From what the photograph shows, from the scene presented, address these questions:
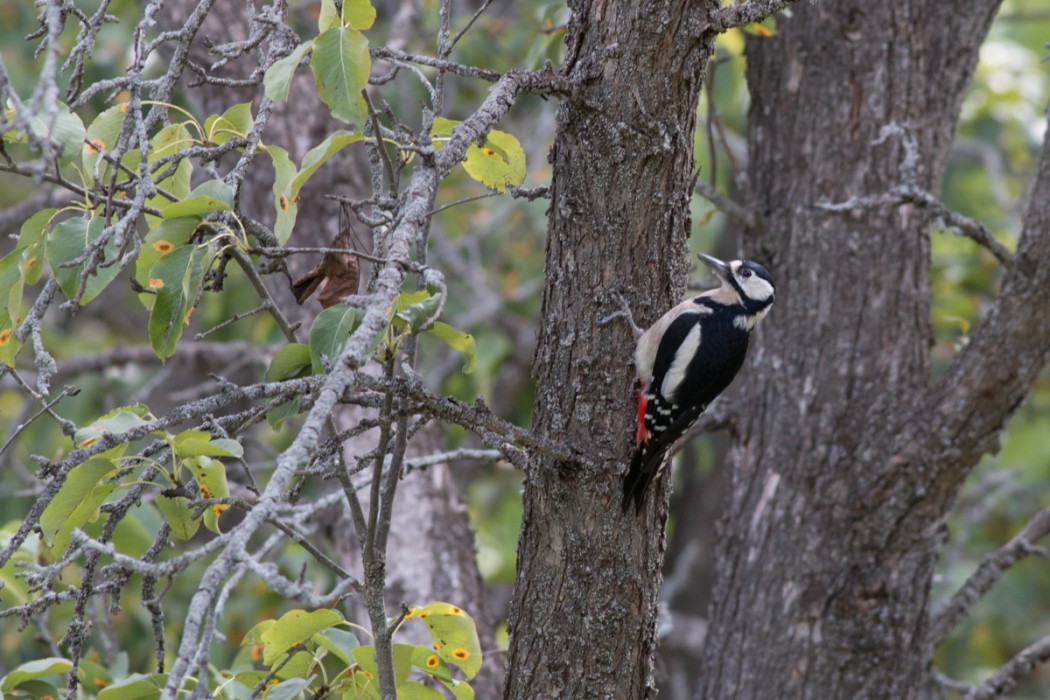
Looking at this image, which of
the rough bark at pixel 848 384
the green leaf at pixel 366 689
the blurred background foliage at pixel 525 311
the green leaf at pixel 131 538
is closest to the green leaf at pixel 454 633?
the green leaf at pixel 366 689

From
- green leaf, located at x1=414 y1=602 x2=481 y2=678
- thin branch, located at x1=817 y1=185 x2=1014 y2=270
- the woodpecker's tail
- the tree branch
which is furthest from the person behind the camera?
the tree branch

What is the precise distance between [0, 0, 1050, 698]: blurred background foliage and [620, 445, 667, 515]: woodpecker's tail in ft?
7.33

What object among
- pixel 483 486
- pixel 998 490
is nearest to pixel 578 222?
pixel 998 490

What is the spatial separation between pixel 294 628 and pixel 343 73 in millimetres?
999

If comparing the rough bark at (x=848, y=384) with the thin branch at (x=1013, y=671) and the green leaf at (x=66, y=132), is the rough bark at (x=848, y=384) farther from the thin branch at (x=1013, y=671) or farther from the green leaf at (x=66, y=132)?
the green leaf at (x=66, y=132)

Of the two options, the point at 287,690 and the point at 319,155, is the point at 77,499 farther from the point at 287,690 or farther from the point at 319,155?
the point at 319,155

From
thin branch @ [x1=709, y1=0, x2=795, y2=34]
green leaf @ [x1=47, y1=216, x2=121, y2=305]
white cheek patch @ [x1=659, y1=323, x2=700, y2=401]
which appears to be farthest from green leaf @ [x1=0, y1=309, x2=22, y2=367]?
white cheek patch @ [x1=659, y1=323, x2=700, y2=401]

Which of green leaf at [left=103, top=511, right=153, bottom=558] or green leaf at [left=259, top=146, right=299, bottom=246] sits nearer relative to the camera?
green leaf at [left=259, top=146, right=299, bottom=246]

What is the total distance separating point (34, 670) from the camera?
7.34 ft

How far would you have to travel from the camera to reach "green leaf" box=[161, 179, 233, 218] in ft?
5.73

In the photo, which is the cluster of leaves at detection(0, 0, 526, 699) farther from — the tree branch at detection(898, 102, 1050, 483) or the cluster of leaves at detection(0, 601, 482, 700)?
the tree branch at detection(898, 102, 1050, 483)

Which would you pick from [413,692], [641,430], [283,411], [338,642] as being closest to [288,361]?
[283,411]

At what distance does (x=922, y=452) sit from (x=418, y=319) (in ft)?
6.67

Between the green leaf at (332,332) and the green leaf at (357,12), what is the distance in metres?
0.43
